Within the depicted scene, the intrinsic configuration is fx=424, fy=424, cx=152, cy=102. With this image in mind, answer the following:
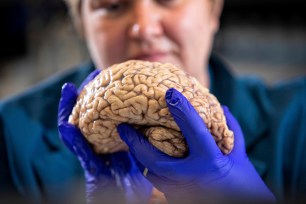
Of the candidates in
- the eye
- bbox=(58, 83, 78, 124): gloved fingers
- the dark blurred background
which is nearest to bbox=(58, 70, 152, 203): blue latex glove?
bbox=(58, 83, 78, 124): gloved fingers

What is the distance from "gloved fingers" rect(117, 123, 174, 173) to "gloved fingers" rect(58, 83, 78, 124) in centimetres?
13

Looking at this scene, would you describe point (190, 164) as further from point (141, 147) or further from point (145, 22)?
point (145, 22)

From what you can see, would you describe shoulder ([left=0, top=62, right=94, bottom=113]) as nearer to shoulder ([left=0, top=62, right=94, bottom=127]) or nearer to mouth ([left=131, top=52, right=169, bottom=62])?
shoulder ([left=0, top=62, right=94, bottom=127])

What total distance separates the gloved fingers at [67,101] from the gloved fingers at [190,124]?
0.21 metres

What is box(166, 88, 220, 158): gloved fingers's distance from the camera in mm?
577

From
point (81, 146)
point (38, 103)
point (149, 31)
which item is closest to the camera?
point (81, 146)

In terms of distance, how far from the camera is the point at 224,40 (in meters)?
3.07

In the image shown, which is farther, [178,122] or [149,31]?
[149,31]

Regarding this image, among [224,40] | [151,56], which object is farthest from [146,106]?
[224,40]

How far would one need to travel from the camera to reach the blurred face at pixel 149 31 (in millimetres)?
895

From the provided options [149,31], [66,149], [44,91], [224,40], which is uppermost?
[149,31]

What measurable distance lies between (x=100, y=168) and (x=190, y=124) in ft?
0.76

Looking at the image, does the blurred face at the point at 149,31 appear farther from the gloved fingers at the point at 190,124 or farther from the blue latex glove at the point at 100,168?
the gloved fingers at the point at 190,124

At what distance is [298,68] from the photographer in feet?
9.53
